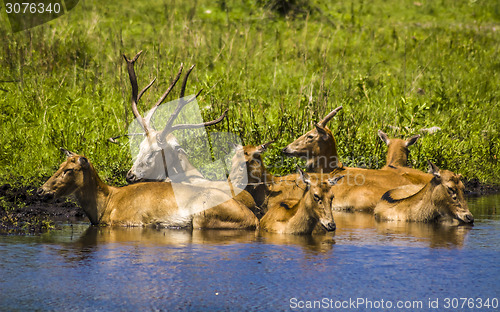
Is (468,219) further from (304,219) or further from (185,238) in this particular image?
(185,238)

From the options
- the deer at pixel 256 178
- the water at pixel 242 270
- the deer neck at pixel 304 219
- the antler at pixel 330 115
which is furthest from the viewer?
the antler at pixel 330 115

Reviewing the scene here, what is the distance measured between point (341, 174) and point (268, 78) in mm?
6911

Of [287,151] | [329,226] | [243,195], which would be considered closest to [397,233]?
[329,226]

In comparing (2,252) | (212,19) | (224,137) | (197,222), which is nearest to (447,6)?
(212,19)

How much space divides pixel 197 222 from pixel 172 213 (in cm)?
37

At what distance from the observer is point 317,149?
548 inches

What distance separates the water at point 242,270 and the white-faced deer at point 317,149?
353 centimetres

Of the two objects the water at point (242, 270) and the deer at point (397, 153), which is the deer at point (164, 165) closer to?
the water at point (242, 270)

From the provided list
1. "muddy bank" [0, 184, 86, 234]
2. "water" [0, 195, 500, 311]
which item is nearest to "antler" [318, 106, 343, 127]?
"water" [0, 195, 500, 311]

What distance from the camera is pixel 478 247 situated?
30.9 ft

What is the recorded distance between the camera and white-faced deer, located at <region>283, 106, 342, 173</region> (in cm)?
1379

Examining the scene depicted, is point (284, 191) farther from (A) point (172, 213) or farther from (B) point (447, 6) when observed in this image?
(B) point (447, 6)

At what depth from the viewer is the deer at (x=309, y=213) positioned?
10.0 meters

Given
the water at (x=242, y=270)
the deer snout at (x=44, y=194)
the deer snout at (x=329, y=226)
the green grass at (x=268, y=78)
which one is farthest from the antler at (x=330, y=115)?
the deer snout at (x=44, y=194)
